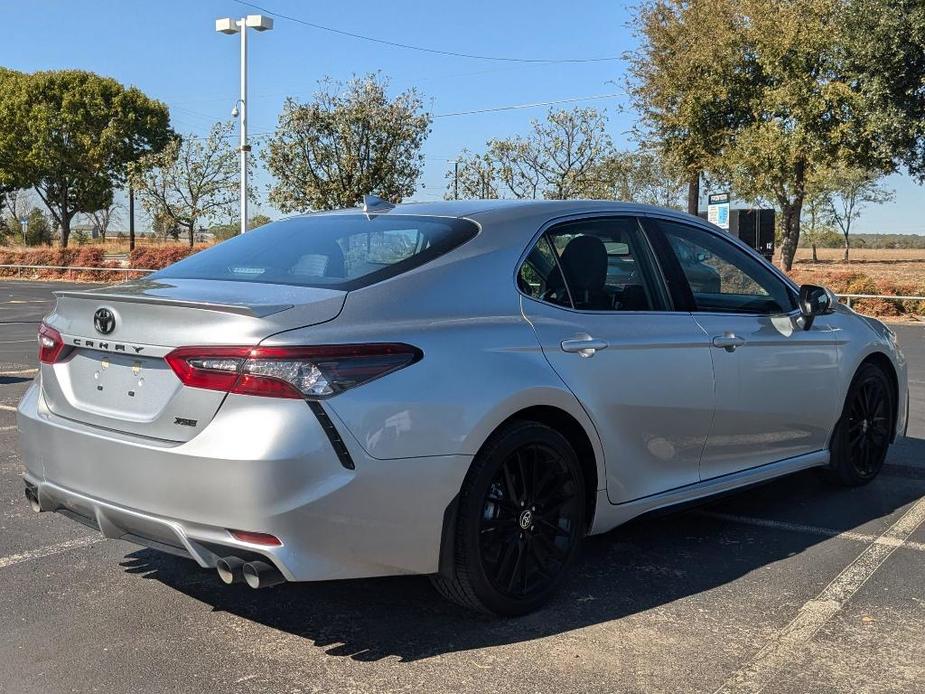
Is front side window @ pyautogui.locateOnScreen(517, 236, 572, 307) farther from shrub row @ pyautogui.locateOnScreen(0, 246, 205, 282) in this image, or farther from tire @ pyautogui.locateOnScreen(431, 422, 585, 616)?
shrub row @ pyautogui.locateOnScreen(0, 246, 205, 282)

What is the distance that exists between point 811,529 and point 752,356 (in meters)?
0.99

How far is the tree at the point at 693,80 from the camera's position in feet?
91.4

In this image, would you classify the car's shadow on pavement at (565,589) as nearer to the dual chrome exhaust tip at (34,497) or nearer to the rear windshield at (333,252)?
the dual chrome exhaust tip at (34,497)

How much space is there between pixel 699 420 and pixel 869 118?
19256mm

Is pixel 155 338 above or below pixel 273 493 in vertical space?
above

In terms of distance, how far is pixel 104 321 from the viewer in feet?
11.2

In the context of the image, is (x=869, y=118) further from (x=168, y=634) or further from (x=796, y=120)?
(x=168, y=634)

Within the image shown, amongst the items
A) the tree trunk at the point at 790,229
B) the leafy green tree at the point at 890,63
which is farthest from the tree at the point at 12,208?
the leafy green tree at the point at 890,63

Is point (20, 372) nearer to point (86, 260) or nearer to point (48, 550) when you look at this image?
point (48, 550)

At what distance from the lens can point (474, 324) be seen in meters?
3.51

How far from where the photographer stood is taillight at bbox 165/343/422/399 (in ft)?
9.94

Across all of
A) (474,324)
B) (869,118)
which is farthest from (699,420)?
(869,118)

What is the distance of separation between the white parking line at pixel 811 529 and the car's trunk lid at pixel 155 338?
2817mm

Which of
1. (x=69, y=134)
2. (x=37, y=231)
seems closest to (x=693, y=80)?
(x=69, y=134)
